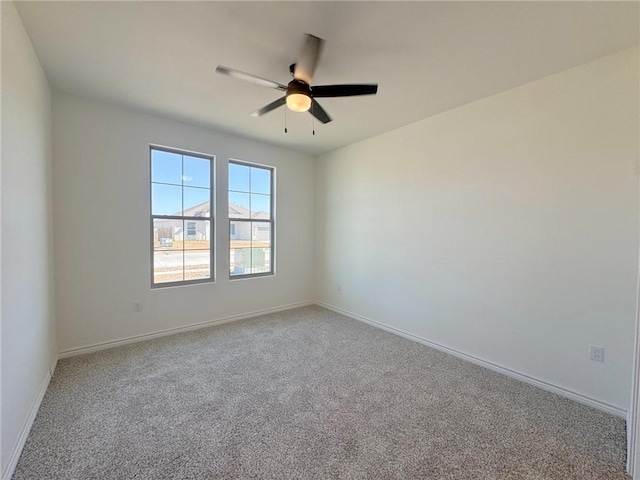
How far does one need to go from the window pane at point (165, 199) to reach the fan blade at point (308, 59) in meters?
2.40

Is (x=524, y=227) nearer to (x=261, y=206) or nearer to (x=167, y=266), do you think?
(x=261, y=206)

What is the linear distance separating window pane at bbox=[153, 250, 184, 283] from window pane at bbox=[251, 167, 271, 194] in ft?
4.97

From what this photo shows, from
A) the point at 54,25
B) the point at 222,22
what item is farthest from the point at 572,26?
the point at 54,25

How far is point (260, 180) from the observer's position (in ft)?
14.7

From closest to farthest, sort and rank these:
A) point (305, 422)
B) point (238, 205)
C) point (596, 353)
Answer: point (305, 422) < point (596, 353) < point (238, 205)

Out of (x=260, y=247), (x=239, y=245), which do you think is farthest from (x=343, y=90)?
(x=260, y=247)

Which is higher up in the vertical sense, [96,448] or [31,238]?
[31,238]

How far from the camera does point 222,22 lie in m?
1.86

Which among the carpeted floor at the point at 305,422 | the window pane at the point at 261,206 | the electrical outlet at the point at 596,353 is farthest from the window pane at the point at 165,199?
the electrical outlet at the point at 596,353

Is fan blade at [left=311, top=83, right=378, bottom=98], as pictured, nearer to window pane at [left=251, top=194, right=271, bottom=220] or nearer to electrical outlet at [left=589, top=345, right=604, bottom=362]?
window pane at [left=251, top=194, right=271, bottom=220]

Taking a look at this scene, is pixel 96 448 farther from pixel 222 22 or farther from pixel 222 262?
pixel 222 22

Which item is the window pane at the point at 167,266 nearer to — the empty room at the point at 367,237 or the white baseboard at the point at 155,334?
the empty room at the point at 367,237

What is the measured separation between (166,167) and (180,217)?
669 millimetres

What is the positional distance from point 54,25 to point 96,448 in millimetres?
2824
